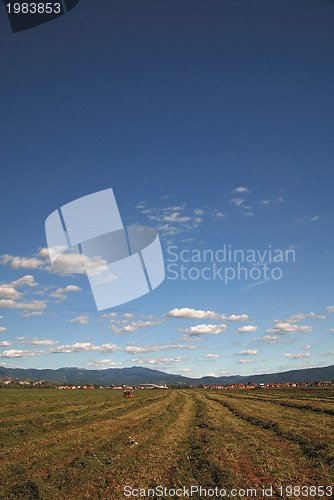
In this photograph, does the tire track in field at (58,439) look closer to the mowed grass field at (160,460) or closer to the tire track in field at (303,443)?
the mowed grass field at (160,460)

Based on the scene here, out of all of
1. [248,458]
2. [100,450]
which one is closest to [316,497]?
[248,458]

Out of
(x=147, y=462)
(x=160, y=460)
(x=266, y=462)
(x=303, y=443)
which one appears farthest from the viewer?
(x=303, y=443)

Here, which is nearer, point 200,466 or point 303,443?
point 200,466

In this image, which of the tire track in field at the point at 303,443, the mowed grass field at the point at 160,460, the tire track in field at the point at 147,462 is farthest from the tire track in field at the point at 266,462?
the tire track in field at the point at 147,462

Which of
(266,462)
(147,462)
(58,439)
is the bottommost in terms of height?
(58,439)

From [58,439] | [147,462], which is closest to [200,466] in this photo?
[147,462]

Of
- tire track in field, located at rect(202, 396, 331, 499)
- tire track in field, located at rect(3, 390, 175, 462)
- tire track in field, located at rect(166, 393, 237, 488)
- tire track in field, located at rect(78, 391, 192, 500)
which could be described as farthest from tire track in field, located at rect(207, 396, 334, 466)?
tire track in field, located at rect(3, 390, 175, 462)

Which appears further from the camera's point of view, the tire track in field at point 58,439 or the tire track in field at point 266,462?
the tire track in field at point 58,439

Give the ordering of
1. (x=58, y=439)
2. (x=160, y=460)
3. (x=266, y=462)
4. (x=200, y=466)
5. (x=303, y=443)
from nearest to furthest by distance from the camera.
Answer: (x=200, y=466) < (x=266, y=462) < (x=160, y=460) < (x=303, y=443) < (x=58, y=439)

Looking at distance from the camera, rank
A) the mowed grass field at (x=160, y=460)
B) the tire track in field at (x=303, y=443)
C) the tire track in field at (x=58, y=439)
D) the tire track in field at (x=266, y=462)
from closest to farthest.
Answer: the mowed grass field at (x=160, y=460)
the tire track in field at (x=266, y=462)
the tire track in field at (x=303, y=443)
the tire track in field at (x=58, y=439)

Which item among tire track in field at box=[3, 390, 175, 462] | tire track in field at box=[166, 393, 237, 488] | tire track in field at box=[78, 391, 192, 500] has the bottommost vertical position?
tire track in field at box=[3, 390, 175, 462]

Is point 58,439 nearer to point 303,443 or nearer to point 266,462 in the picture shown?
point 266,462

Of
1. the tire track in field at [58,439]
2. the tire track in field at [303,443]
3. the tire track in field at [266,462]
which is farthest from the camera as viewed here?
the tire track in field at [58,439]

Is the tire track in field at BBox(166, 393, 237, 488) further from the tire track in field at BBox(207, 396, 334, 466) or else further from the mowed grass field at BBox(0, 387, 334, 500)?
the tire track in field at BBox(207, 396, 334, 466)
